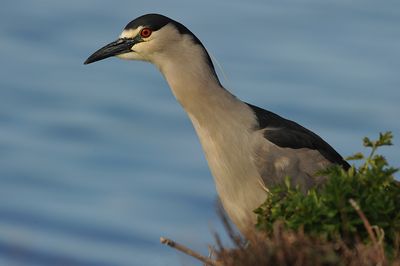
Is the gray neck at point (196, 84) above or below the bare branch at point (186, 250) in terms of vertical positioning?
above

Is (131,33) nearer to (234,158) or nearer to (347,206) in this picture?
Answer: (234,158)

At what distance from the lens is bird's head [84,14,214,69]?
813 cm

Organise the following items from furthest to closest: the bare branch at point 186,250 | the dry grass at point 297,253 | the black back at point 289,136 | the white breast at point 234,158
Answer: the black back at point 289,136 < the white breast at point 234,158 < the bare branch at point 186,250 < the dry grass at point 297,253

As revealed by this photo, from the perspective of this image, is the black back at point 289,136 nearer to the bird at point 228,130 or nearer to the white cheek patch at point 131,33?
the bird at point 228,130

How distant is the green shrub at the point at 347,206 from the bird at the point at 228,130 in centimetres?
204

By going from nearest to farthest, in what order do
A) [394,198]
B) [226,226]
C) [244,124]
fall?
[226,226] → [394,198] → [244,124]

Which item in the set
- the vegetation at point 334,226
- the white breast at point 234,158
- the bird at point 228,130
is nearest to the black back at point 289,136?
the bird at point 228,130

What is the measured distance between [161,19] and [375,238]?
11.9ft

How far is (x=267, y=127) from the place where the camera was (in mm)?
7996

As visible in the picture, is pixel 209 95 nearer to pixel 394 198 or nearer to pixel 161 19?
pixel 161 19

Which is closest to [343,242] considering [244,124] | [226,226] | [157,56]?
[226,226]

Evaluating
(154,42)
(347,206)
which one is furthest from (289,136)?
(347,206)

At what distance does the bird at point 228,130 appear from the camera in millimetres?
7730

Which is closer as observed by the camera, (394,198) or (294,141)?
(394,198)
